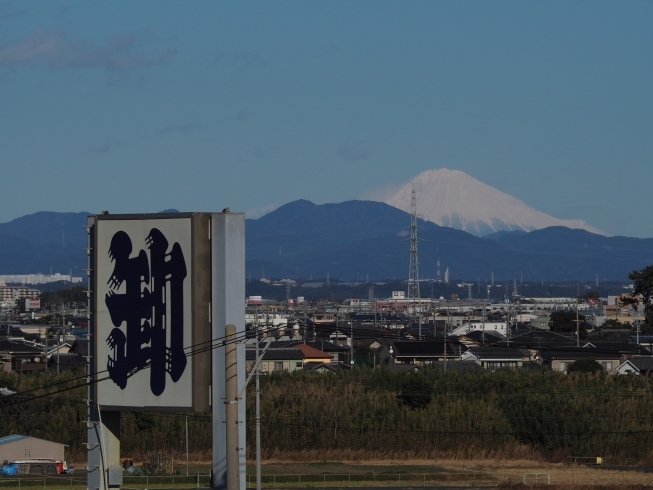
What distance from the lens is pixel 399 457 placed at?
31469mm

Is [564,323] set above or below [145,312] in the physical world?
below

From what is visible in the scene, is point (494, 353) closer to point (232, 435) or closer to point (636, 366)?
point (636, 366)

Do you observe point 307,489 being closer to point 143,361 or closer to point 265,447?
point 265,447

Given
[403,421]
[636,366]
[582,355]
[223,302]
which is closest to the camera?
[223,302]

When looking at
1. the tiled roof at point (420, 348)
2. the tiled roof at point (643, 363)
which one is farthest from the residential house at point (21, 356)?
the tiled roof at point (643, 363)

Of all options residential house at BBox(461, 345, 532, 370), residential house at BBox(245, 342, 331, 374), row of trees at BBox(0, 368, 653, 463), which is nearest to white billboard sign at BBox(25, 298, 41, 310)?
residential house at BBox(245, 342, 331, 374)

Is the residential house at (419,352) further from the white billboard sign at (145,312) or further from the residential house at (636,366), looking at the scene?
the white billboard sign at (145,312)

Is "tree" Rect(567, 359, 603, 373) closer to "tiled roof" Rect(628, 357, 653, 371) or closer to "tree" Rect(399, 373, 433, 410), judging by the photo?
"tiled roof" Rect(628, 357, 653, 371)

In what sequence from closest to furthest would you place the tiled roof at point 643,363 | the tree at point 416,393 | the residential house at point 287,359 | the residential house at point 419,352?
the tree at point 416,393 < the tiled roof at point 643,363 < the residential house at point 287,359 < the residential house at point 419,352

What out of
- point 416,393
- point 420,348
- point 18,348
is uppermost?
point 18,348

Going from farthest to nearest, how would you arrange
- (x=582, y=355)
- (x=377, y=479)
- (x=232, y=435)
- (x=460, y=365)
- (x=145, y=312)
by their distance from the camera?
(x=582, y=355)
(x=460, y=365)
(x=377, y=479)
(x=145, y=312)
(x=232, y=435)

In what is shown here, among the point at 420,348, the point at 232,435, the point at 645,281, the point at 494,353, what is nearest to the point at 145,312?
the point at 232,435

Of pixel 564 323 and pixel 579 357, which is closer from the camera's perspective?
pixel 579 357

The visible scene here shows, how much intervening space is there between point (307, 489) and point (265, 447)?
787 centimetres
